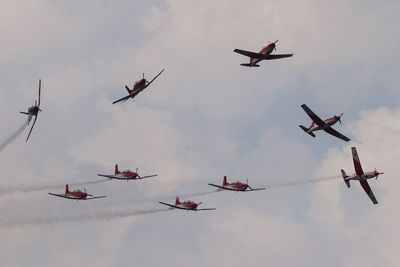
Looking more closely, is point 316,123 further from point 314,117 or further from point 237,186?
point 237,186

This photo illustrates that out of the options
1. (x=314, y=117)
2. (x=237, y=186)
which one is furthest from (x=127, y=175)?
(x=314, y=117)

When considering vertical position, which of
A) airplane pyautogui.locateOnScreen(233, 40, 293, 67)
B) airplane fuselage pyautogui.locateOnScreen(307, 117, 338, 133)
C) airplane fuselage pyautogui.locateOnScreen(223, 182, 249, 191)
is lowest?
airplane fuselage pyautogui.locateOnScreen(223, 182, 249, 191)

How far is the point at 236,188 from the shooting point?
192m

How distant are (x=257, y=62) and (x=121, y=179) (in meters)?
36.6

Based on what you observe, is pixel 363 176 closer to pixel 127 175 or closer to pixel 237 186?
pixel 237 186

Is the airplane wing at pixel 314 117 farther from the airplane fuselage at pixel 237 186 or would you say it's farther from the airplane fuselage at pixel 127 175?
the airplane fuselage at pixel 127 175

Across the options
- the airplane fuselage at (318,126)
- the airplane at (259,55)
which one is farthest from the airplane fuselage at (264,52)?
the airplane fuselage at (318,126)

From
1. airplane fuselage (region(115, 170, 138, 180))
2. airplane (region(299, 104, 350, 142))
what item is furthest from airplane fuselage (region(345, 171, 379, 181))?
airplane fuselage (region(115, 170, 138, 180))

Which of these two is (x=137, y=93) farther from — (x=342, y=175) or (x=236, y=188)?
(x=342, y=175)

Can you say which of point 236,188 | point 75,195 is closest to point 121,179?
point 75,195

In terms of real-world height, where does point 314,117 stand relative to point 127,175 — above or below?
above

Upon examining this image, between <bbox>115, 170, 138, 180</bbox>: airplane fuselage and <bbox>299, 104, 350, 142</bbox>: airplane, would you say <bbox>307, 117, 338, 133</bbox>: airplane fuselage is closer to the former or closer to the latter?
<bbox>299, 104, 350, 142</bbox>: airplane

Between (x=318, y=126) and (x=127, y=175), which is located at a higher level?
(x=318, y=126)

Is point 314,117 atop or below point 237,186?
atop
